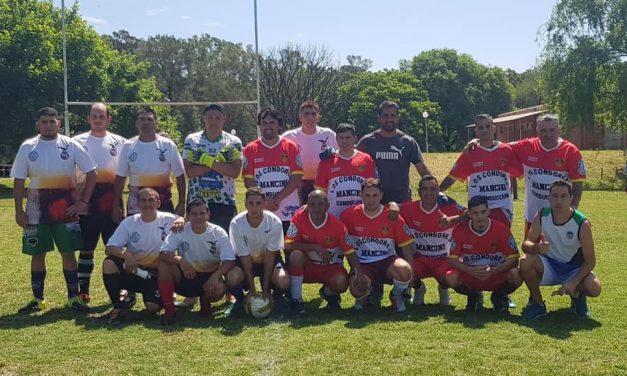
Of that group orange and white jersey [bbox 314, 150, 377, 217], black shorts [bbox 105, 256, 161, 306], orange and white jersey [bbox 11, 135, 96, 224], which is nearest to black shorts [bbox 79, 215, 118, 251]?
orange and white jersey [bbox 11, 135, 96, 224]

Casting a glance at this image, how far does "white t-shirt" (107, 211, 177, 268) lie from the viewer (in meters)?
6.03

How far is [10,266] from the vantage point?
364 inches

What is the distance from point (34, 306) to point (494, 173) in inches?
201

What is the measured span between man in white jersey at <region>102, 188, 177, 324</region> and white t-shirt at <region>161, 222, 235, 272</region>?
0.23 metres

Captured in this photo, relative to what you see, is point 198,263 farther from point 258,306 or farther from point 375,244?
point 375,244

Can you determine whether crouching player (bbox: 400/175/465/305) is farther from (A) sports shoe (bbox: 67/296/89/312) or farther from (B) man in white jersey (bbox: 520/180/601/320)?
(A) sports shoe (bbox: 67/296/89/312)

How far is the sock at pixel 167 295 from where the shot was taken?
5.74 m

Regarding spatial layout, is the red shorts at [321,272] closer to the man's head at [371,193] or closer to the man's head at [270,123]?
the man's head at [371,193]

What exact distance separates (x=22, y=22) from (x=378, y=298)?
3091 cm

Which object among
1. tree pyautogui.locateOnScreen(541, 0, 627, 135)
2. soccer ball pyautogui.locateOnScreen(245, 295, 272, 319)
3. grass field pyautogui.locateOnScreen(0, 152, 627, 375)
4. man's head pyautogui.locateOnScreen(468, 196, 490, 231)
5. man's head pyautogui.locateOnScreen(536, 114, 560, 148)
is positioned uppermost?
tree pyautogui.locateOnScreen(541, 0, 627, 135)

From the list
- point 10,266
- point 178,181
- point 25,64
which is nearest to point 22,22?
point 25,64

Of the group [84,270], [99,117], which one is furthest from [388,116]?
[84,270]

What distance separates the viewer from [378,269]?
6.24 m

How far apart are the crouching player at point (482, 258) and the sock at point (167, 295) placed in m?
2.72
